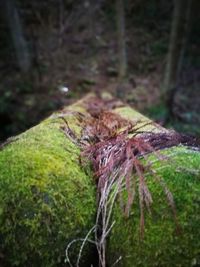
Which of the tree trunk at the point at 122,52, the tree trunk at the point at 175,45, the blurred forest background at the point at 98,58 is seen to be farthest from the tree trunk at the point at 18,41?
the tree trunk at the point at 175,45

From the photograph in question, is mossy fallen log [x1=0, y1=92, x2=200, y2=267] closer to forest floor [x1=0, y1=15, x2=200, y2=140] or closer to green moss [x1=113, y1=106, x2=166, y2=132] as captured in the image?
green moss [x1=113, y1=106, x2=166, y2=132]

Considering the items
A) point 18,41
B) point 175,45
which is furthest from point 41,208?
point 18,41

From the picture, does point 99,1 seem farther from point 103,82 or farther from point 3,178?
point 3,178

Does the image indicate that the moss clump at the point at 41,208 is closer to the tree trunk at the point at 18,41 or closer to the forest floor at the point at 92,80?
the forest floor at the point at 92,80

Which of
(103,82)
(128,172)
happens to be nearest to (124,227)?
(128,172)

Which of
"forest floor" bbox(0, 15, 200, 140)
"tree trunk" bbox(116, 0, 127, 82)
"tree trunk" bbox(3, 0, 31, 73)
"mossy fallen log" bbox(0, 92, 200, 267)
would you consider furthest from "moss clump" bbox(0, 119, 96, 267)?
"tree trunk" bbox(3, 0, 31, 73)

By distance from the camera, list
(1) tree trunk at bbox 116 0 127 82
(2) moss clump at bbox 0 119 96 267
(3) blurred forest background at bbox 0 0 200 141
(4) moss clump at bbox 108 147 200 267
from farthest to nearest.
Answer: (1) tree trunk at bbox 116 0 127 82, (3) blurred forest background at bbox 0 0 200 141, (2) moss clump at bbox 0 119 96 267, (4) moss clump at bbox 108 147 200 267
